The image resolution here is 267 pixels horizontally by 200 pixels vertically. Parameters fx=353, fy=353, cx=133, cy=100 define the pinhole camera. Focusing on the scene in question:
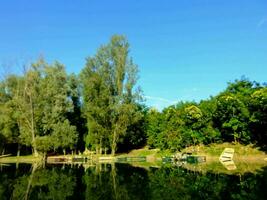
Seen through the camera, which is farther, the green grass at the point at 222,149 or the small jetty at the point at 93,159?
the small jetty at the point at 93,159

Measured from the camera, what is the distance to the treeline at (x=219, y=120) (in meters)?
38.7

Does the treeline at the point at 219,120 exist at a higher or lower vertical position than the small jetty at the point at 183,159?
higher

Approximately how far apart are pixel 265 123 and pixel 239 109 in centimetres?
366

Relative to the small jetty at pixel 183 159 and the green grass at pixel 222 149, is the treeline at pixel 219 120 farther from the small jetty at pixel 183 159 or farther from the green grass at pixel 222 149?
the small jetty at pixel 183 159

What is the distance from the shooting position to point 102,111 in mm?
47938

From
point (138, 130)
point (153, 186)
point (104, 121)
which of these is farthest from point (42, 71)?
point (153, 186)

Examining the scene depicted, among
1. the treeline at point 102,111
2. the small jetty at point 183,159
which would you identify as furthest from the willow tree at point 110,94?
the small jetty at point 183,159

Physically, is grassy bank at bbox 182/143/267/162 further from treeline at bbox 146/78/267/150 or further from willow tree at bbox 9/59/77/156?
willow tree at bbox 9/59/77/156

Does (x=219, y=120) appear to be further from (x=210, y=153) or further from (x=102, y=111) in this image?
(x=102, y=111)

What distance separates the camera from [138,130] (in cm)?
5478

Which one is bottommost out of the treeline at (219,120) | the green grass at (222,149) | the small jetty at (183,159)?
the small jetty at (183,159)

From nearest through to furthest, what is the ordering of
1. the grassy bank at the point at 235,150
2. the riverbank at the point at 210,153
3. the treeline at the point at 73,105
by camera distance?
the grassy bank at the point at 235,150
the riverbank at the point at 210,153
the treeline at the point at 73,105

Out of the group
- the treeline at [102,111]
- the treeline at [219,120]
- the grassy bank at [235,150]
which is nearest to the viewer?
the grassy bank at [235,150]

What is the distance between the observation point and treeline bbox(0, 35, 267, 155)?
44844 millimetres
